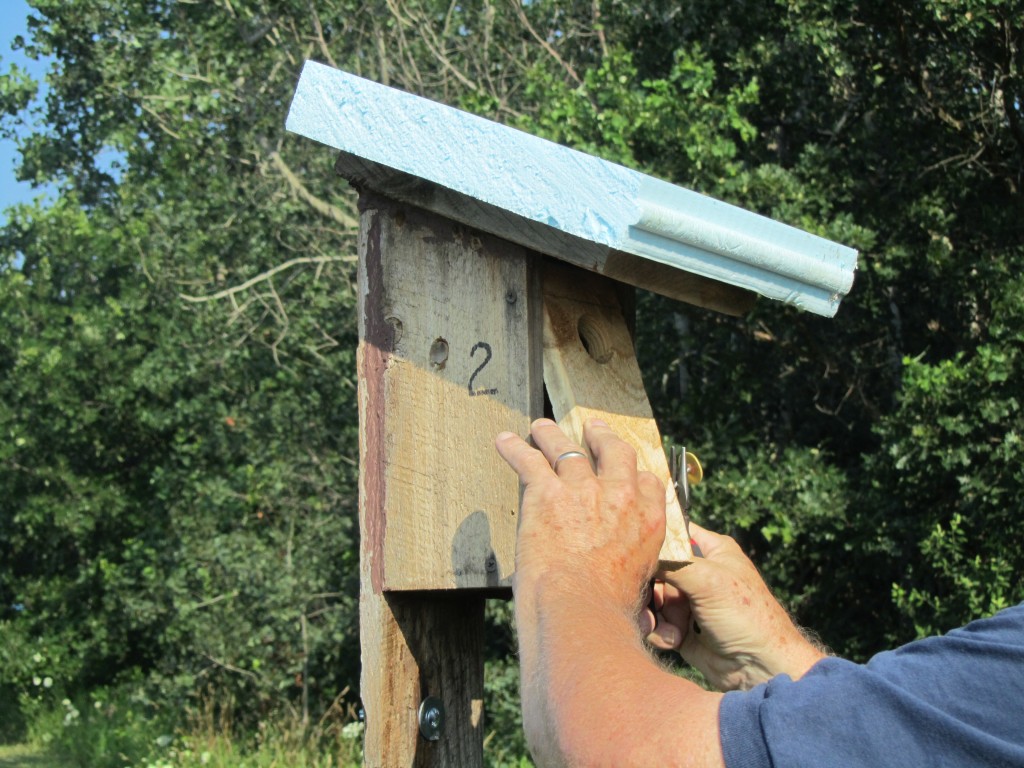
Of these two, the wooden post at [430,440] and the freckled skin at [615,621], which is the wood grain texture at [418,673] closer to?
the wooden post at [430,440]

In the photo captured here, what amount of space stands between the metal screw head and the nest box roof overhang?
81 cm

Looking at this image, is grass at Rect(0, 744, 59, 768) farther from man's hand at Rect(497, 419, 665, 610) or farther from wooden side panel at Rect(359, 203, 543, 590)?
man's hand at Rect(497, 419, 665, 610)

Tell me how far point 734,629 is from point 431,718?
55cm

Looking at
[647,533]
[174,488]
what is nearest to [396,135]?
[647,533]

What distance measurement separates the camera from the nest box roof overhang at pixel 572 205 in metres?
1.63

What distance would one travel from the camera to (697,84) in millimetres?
6578

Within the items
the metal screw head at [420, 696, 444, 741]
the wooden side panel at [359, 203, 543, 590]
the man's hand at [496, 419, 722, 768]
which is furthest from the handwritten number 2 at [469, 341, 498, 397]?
the metal screw head at [420, 696, 444, 741]

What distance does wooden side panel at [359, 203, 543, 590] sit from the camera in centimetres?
183

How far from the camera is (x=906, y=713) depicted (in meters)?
1.11

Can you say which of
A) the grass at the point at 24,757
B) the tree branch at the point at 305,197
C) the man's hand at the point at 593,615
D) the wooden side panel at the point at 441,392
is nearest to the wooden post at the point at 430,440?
the wooden side panel at the point at 441,392

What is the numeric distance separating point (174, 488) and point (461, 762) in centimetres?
936

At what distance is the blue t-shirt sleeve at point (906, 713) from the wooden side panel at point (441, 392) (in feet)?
2.25

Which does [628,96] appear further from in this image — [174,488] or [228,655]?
[174,488]

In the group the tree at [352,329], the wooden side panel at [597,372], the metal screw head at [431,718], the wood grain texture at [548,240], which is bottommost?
the metal screw head at [431,718]
